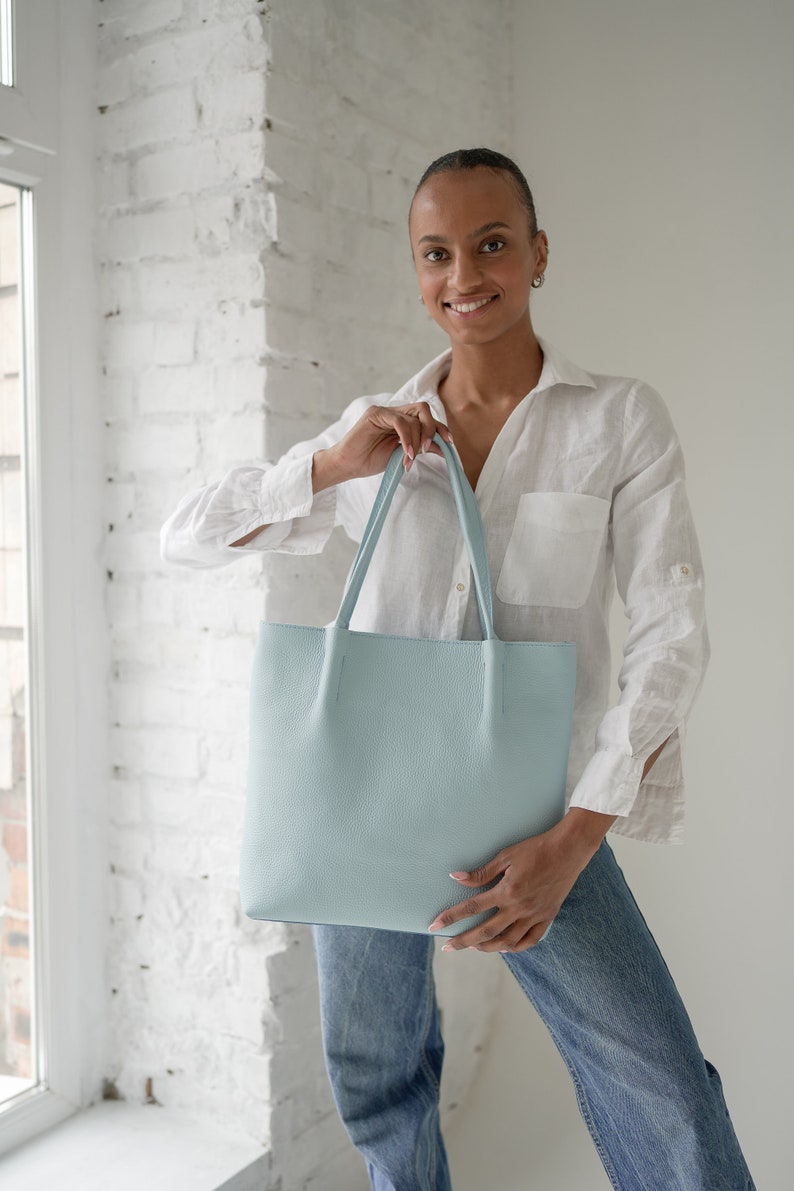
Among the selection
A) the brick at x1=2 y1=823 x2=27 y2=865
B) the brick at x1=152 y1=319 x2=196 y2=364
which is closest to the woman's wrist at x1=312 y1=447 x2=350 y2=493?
the brick at x1=152 y1=319 x2=196 y2=364

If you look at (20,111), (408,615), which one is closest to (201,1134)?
(408,615)

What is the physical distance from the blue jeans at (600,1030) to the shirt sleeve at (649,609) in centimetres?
18

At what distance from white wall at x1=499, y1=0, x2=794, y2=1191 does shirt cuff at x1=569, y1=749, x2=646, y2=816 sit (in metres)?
0.91

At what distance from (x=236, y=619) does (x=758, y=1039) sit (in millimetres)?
1252

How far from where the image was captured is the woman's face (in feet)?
4.03

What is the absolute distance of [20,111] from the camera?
1.62m

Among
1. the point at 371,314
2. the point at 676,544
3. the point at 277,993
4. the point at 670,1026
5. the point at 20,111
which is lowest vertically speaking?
the point at 277,993

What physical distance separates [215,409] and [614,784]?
0.93 m

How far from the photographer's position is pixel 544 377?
1273mm

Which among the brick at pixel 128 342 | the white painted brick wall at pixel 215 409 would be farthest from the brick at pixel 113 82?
the brick at pixel 128 342

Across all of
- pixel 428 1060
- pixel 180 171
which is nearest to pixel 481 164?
pixel 180 171

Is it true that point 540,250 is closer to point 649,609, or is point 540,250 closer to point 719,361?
point 649,609

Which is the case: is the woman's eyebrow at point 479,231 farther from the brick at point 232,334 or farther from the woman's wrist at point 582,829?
the woman's wrist at point 582,829

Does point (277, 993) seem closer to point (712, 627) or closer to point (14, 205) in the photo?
point (712, 627)
